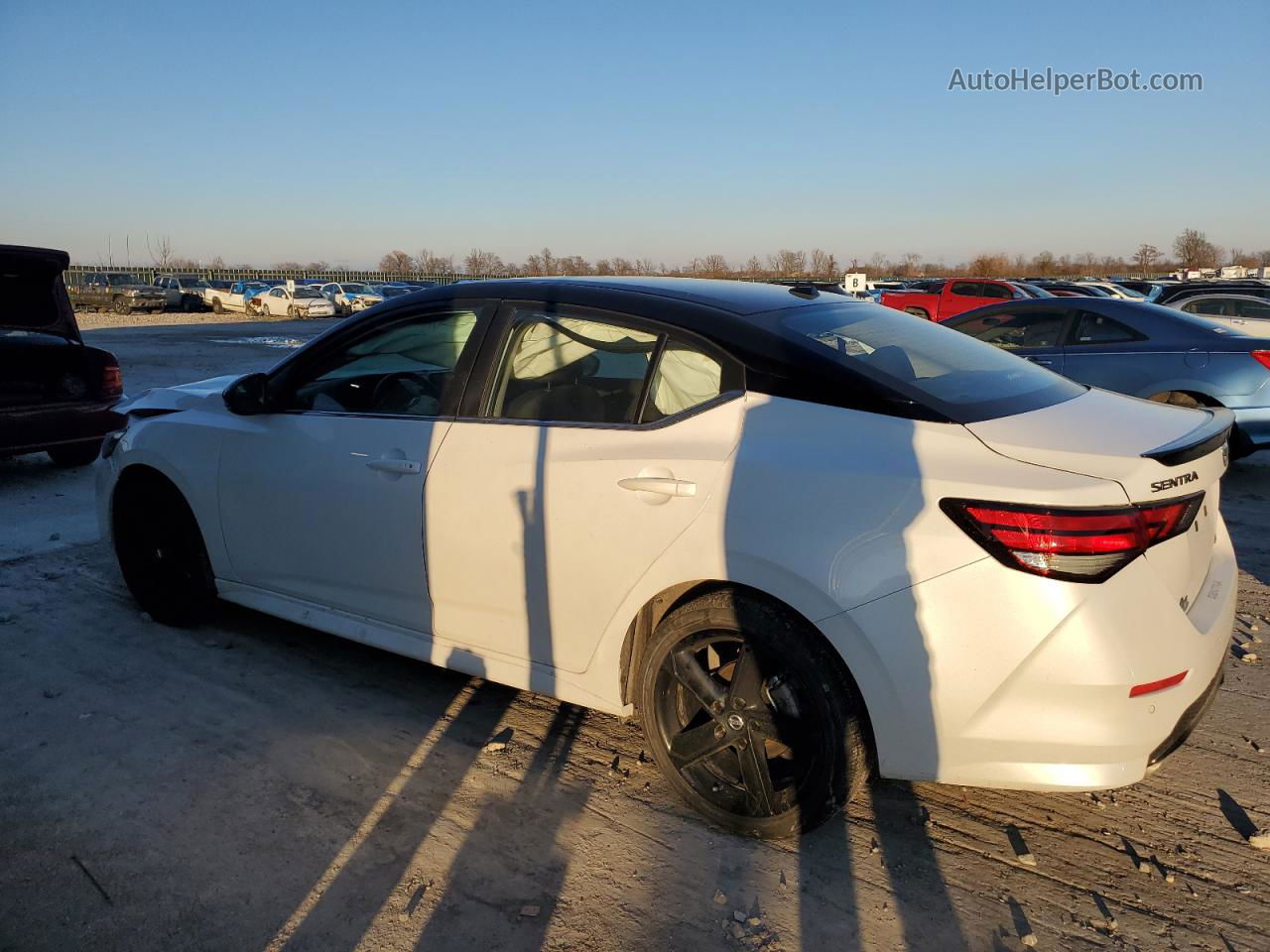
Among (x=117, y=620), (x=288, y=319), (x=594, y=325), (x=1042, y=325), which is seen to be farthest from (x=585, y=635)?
(x=288, y=319)

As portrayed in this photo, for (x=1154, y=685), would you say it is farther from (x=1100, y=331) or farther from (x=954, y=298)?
(x=954, y=298)

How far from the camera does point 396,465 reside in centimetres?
333

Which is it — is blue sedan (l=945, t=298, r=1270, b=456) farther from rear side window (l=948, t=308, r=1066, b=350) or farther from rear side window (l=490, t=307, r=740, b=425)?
rear side window (l=490, t=307, r=740, b=425)

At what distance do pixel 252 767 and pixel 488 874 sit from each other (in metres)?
1.07

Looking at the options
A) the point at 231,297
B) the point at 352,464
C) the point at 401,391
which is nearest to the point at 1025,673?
the point at 352,464

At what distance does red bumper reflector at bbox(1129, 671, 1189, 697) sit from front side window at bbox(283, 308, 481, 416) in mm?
2364

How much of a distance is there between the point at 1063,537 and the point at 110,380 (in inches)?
325

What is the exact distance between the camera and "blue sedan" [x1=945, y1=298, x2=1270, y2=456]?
23.8ft

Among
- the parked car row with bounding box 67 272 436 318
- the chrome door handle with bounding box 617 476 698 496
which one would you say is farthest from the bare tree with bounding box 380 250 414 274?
the chrome door handle with bounding box 617 476 698 496

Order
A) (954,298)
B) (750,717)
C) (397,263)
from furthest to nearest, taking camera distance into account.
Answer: (397,263) < (954,298) < (750,717)

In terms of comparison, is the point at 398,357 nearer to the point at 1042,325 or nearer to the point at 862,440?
the point at 862,440

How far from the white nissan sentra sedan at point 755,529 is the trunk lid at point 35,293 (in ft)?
16.2

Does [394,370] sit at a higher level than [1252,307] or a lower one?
higher

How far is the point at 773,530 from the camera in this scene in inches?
99.3
